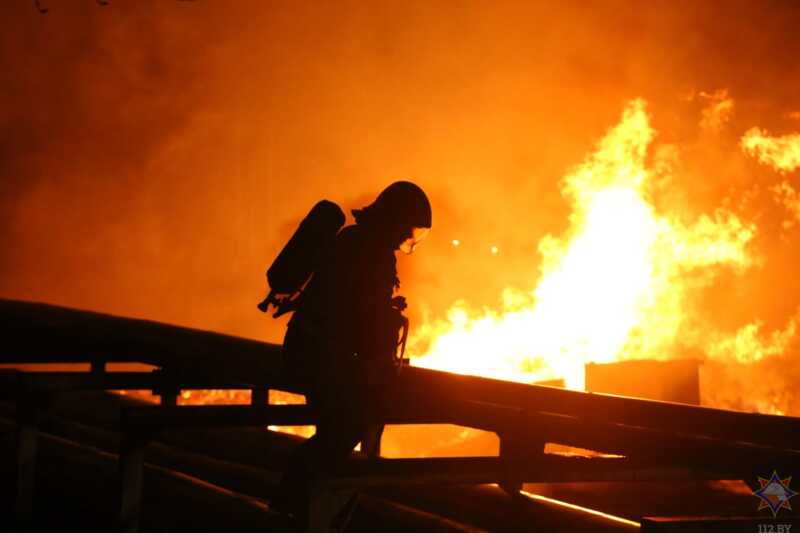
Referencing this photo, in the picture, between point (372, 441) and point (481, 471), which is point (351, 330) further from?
point (481, 471)

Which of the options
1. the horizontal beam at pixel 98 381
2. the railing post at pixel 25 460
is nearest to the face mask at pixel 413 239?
the horizontal beam at pixel 98 381

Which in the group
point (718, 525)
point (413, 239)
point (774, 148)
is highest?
point (774, 148)

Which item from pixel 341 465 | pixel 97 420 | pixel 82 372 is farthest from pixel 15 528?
pixel 97 420

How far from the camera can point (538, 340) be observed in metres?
35.8

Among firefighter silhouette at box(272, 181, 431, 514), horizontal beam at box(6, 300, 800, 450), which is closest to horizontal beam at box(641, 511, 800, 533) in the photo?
horizontal beam at box(6, 300, 800, 450)

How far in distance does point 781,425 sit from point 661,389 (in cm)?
2090

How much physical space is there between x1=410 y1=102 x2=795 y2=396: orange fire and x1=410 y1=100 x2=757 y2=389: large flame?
2.0 inches

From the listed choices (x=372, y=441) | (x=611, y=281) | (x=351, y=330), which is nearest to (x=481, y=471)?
(x=351, y=330)

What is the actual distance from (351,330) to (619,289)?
111 feet

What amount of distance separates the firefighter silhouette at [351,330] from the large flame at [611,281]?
3065 cm

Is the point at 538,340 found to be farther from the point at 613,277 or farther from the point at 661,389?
the point at 661,389

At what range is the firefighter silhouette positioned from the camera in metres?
3.24

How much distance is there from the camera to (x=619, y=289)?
35.7 meters

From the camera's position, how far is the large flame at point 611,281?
34.9m
